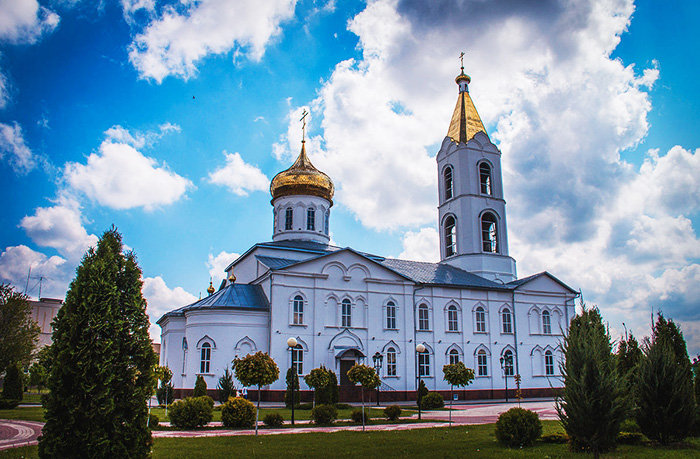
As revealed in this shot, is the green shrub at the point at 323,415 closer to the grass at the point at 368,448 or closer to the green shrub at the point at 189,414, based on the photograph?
the grass at the point at 368,448

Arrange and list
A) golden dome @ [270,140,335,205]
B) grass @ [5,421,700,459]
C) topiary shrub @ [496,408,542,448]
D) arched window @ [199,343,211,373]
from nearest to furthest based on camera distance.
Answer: grass @ [5,421,700,459], topiary shrub @ [496,408,542,448], arched window @ [199,343,211,373], golden dome @ [270,140,335,205]

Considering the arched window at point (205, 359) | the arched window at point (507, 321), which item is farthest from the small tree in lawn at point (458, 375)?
the arched window at point (507, 321)

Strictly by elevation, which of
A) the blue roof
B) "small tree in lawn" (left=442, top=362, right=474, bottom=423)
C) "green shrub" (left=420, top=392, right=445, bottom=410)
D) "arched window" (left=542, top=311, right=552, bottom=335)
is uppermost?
the blue roof

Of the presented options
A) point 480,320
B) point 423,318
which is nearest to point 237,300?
point 423,318

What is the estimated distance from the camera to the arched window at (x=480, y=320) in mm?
35188

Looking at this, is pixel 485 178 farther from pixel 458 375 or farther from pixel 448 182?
pixel 458 375

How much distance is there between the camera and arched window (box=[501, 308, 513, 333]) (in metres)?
36.0

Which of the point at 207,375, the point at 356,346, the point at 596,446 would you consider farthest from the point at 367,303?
the point at 596,446

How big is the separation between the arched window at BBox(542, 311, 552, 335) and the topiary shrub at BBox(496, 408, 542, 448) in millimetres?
26199

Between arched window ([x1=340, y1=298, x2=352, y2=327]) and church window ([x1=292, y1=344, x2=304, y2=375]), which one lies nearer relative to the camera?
church window ([x1=292, y1=344, x2=304, y2=375])

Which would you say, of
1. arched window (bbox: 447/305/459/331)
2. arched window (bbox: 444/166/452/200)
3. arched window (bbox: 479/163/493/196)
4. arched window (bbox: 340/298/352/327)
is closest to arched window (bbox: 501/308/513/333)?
arched window (bbox: 447/305/459/331)

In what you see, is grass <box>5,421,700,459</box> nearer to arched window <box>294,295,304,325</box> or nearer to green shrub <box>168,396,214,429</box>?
green shrub <box>168,396,214,429</box>

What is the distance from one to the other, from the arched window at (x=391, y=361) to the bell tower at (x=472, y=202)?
1051 centimetres

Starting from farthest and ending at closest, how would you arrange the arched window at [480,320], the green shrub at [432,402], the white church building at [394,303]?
the arched window at [480,320], the white church building at [394,303], the green shrub at [432,402]
